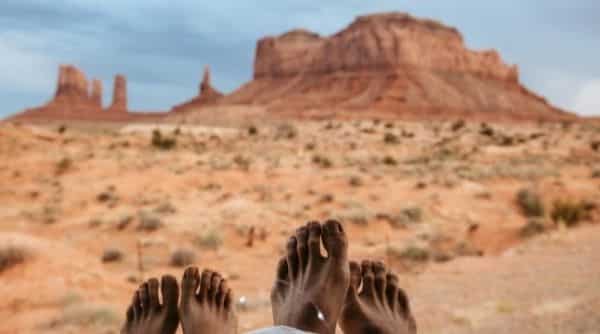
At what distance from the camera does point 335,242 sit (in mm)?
3012

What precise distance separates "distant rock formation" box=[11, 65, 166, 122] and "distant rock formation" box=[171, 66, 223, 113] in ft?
17.2

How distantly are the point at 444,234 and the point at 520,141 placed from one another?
701 inches

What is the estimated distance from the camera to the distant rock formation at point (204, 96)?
306 ft

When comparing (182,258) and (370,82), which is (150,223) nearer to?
(182,258)

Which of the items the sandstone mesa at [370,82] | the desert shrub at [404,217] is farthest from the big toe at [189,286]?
the sandstone mesa at [370,82]

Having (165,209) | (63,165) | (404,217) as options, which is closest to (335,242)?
(404,217)

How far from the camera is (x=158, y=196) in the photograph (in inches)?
503

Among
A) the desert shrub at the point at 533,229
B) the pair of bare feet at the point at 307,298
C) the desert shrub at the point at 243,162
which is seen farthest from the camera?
the desert shrub at the point at 243,162

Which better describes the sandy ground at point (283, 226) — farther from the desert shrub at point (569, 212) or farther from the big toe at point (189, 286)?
the big toe at point (189, 286)

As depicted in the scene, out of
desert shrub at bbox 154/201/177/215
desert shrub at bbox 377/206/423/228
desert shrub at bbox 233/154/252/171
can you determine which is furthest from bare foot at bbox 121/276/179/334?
desert shrub at bbox 233/154/252/171

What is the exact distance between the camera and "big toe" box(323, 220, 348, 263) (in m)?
2.98

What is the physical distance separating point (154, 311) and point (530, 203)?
9568 millimetres

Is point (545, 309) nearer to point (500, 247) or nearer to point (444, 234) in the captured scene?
Answer: point (500, 247)

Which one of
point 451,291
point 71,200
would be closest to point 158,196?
point 71,200
